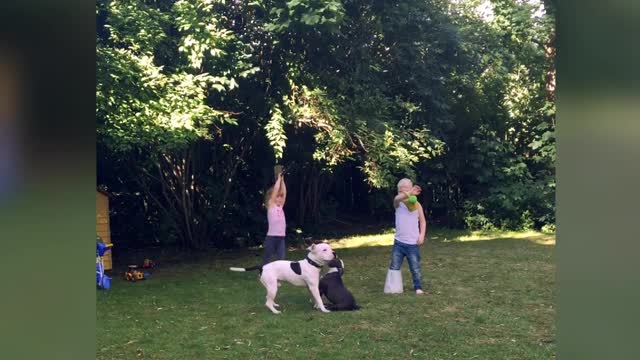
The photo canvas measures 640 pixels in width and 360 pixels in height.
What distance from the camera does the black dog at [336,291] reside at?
18.4 feet

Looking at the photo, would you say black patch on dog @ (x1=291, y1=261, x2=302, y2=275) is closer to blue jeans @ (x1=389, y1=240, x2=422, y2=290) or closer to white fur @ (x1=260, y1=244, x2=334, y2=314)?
white fur @ (x1=260, y1=244, x2=334, y2=314)

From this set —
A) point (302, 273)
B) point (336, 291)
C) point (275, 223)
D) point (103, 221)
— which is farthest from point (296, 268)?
point (103, 221)

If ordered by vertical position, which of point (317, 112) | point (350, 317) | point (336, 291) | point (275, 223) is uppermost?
point (317, 112)

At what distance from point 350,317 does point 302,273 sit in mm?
603

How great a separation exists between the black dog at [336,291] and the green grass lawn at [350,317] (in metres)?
0.12

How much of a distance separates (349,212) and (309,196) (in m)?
2.20

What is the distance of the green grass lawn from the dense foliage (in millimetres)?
1936

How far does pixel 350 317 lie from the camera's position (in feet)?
17.7

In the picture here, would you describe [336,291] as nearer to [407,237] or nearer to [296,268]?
[296,268]

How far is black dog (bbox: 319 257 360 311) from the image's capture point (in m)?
5.61

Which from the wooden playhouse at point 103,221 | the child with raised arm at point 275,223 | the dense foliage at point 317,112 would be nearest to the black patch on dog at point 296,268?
the child with raised arm at point 275,223

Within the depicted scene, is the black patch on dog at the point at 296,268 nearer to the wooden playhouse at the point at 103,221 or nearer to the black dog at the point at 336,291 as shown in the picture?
the black dog at the point at 336,291

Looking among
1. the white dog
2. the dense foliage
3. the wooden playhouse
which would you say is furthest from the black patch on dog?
the wooden playhouse

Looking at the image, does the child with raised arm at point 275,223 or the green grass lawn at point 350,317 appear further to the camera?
the child with raised arm at point 275,223
